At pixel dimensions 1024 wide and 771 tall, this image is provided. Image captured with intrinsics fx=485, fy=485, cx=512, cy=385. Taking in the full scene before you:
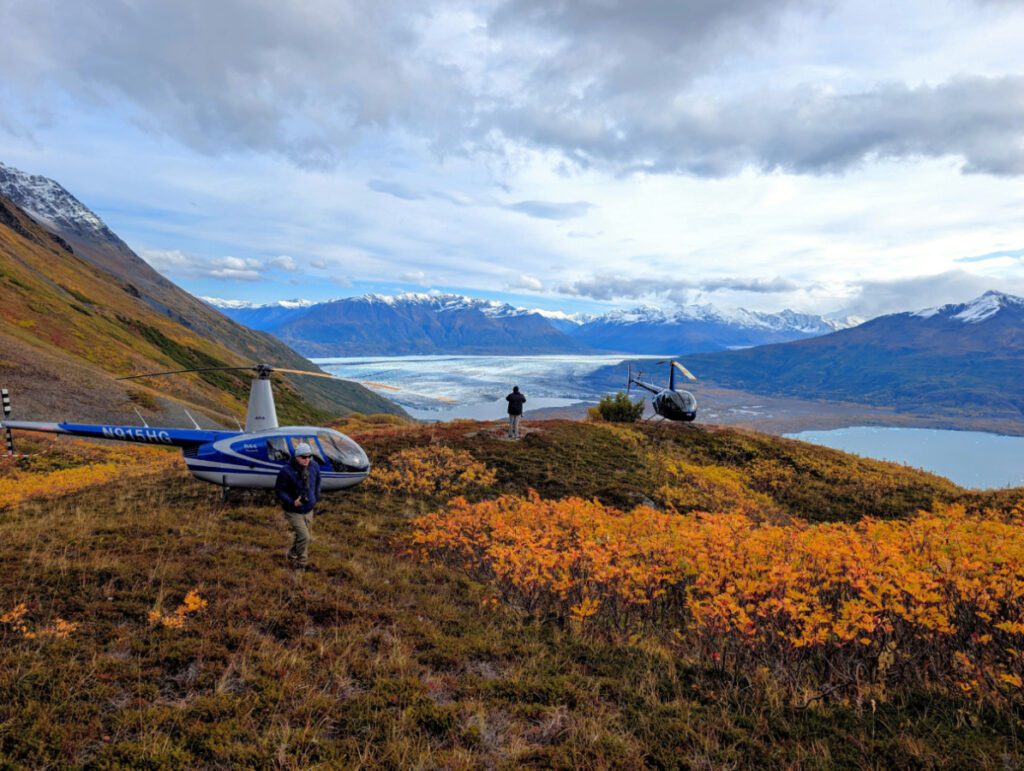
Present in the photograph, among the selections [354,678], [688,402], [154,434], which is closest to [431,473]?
[154,434]

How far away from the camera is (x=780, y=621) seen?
7988 millimetres

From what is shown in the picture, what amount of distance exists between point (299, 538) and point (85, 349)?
82.3 meters

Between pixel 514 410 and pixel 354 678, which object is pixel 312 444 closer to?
pixel 354 678

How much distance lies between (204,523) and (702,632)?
1202cm

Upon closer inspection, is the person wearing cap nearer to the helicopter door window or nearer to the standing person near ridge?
the helicopter door window

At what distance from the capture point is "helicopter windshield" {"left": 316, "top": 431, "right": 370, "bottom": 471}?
48.1 feet

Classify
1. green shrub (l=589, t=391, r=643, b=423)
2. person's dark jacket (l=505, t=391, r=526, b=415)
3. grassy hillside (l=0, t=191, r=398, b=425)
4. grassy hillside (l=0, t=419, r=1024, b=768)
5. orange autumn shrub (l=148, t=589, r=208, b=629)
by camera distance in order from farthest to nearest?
grassy hillside (l=0, t=191, r=398, b=425)
green shrub (l=589, t=391, r=643, b=423)
person's dark jacket (l=505, t=391, r=526, b=415)
orange autumn shrub (l=148, t=589, r=208, b=629)
grassy hillside (l=0, t=419, r=1024, b=768)

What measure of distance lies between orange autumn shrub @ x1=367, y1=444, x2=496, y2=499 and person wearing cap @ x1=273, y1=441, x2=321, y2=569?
26.4ft

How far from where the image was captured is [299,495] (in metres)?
10.3

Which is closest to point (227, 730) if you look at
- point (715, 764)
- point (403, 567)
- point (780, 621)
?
point (715, 764)

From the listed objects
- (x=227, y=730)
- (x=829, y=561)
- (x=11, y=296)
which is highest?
(x=11, y=296)

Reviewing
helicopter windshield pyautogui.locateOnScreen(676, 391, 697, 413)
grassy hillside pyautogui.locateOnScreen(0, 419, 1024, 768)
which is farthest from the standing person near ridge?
grassy hillside pyautogui.locateOnScreen(0, 419, 1024, 768)

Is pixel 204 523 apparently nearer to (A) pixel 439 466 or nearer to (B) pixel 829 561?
(A) pixel 439 466

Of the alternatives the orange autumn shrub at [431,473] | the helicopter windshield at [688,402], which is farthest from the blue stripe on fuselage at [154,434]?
the helicopter windshield at [688,402]
